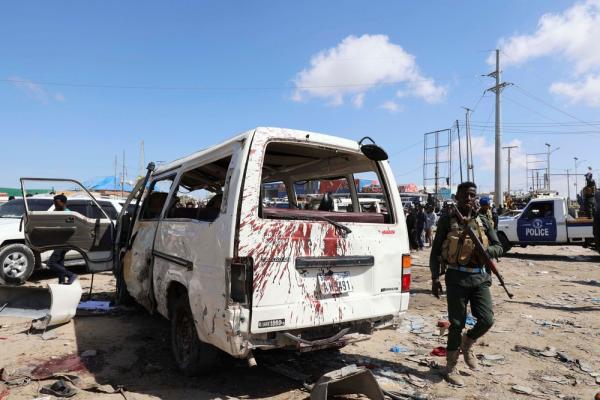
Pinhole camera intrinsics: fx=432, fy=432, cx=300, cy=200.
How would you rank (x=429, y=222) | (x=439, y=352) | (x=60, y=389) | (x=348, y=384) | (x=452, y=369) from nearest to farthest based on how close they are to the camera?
(x=348, y=384), (x=60, y=389), (x=452, y=369), (x=439, y=352), (x=429, y=222)

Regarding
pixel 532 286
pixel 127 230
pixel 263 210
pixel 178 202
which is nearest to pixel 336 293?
pixel 263 210

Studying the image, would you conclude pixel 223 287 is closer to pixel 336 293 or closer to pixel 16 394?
pixel 336 293

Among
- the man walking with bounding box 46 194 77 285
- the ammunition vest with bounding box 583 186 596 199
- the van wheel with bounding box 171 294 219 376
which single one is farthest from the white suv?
the ammunition vest with bounding box 583 186 596 199

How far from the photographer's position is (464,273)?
400 cm

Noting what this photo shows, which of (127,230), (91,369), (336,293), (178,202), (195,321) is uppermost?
(178,202)

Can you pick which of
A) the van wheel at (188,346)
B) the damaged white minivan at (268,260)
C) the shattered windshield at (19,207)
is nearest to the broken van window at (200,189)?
the damaged white minivan at (268,260)

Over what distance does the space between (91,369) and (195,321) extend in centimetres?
155

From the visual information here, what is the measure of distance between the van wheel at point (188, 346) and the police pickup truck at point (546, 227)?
13844 mm

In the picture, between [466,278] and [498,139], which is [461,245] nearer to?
[466,278]

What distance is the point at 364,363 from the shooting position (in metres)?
4.49

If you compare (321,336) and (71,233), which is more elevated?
(71,233)

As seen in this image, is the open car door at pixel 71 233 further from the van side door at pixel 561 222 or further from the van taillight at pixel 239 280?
the van side door at pixel 561 222

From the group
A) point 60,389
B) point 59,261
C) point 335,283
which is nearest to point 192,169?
point 335,283

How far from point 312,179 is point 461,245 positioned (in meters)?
2.09
